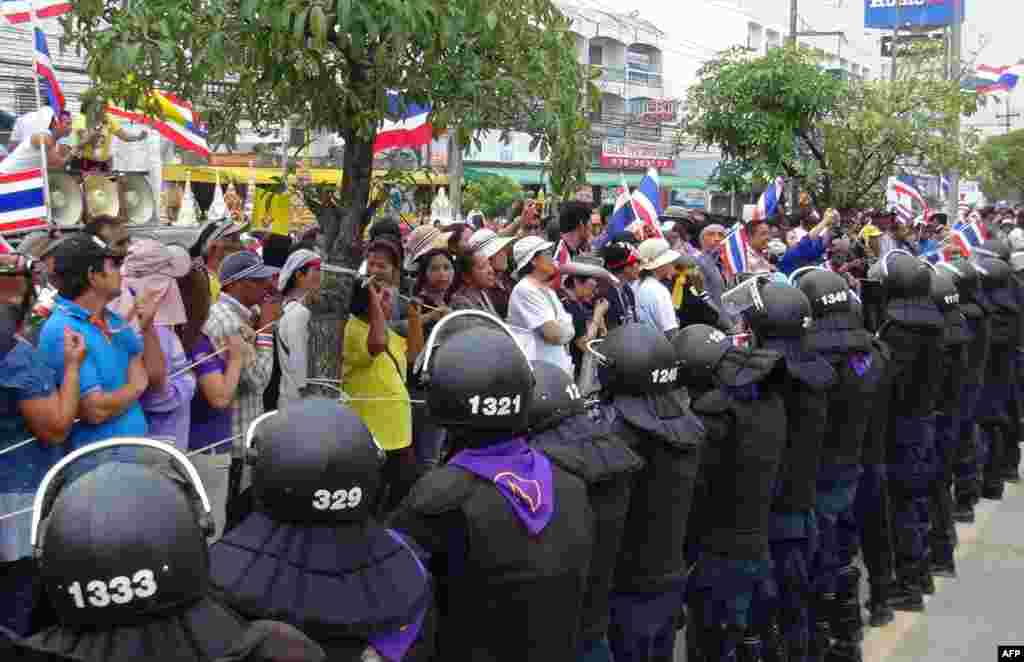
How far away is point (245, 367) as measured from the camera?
5.82 metres

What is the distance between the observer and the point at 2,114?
1292cm

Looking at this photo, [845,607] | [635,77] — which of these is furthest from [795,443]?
[635,77]

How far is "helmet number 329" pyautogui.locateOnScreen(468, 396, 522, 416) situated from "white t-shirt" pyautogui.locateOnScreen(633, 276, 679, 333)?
15.6 ft

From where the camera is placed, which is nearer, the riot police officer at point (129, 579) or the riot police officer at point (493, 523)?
the riot police officer at point (129, 579)

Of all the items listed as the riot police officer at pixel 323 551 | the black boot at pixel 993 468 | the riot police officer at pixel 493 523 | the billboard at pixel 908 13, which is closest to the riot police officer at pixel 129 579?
the riot police officer at pixel 323 551

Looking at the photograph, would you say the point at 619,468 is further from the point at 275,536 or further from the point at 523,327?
the point at 523,327

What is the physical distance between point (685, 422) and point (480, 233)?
3.09m

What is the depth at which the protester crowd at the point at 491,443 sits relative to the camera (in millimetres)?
2773

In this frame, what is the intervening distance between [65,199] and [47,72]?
5.21 ft

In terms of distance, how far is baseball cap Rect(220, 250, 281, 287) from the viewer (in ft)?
20.1

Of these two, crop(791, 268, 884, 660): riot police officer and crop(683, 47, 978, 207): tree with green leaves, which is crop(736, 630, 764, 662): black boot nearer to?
crop(791, 268, 884, 660): riot police officer

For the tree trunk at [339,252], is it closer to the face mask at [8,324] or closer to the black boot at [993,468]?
the face mask at [8,324]

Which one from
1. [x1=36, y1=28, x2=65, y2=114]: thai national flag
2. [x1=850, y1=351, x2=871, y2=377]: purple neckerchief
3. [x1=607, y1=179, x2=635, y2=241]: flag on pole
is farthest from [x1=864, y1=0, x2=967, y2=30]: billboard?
[x1=850, y1=351, x2=871, y2=377]: purple neckerchief

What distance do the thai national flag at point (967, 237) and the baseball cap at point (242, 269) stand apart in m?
6.46
